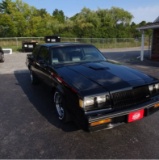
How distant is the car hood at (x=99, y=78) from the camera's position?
3.02 meters

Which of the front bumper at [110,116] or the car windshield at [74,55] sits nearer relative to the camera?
the front bumper at [110,116]

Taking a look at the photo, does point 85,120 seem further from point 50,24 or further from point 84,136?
point 50,24

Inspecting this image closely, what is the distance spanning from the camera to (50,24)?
115ft

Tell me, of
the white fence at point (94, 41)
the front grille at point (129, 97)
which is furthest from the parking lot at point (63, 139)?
the white fence at point (94, 41)

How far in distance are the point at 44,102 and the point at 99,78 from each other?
2099 millimetres

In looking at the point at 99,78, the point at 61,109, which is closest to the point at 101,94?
the point at 99,78

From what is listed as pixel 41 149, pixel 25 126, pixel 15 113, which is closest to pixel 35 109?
pixel 15 113

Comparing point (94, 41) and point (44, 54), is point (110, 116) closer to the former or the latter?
point (44, 54)

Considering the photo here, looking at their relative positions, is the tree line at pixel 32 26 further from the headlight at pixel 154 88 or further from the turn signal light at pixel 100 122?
the turn signal light at pixel 100 122

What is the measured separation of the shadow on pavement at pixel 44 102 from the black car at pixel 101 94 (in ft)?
0.53

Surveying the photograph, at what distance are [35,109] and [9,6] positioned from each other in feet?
107

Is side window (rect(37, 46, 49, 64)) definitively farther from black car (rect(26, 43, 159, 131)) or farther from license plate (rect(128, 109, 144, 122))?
license plate (rect(128, 109, 144, 122))

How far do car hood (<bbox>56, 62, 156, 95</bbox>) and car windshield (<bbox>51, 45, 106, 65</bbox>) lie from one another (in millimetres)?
357

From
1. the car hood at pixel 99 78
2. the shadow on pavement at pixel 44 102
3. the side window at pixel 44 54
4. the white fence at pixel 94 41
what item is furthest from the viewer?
the white fence at pixel 94 41
